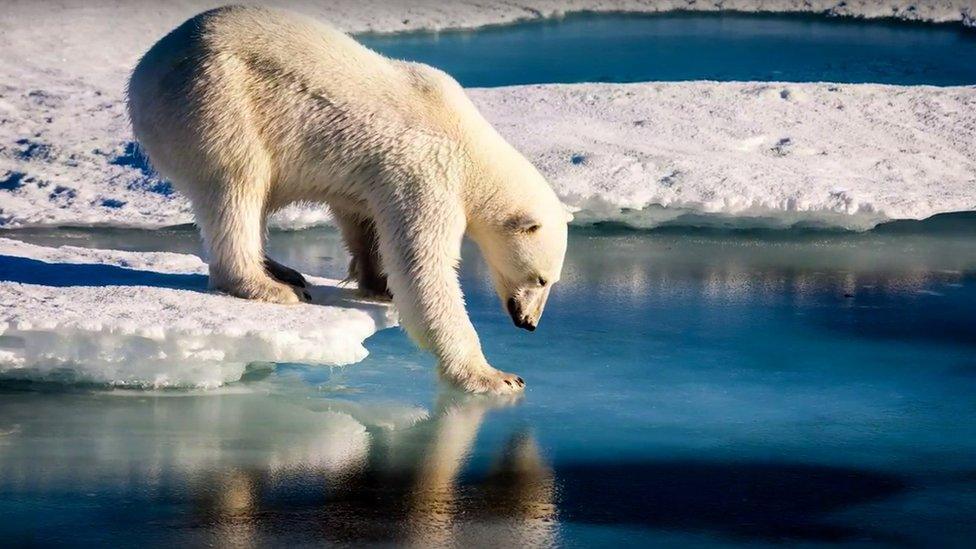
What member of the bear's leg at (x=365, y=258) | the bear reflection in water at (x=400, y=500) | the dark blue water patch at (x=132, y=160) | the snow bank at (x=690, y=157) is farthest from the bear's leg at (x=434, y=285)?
the dark blue water patch at (x=132, y=160)

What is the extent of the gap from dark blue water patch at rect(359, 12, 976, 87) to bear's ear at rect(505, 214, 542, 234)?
672 centimetres

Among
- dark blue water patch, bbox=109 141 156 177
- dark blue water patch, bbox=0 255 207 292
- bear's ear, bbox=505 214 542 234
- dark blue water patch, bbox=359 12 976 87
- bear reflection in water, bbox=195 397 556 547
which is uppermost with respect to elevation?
dark blue water patch, bbox=359 12 976 87

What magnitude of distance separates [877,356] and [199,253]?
352cm

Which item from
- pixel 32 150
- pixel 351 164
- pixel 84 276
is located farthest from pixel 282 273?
pixel 32 150

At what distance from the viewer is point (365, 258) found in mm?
5887

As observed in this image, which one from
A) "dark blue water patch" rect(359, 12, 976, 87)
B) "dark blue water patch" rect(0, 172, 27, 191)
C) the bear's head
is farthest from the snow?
"dark blue water patch" rect(359, 12, 976, 87)

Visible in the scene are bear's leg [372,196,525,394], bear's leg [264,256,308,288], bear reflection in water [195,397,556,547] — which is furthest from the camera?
bear's leg [264,256,308,288]

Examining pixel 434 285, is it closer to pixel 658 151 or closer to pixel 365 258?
pixel 365 258

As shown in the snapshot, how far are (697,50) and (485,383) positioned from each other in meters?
9.41

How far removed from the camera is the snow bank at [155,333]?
4836 mm

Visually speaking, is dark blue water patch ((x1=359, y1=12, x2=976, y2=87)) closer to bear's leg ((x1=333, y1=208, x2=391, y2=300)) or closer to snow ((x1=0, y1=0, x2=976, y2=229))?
snow ((x1=0, y1=0, x2=976, y2=229))

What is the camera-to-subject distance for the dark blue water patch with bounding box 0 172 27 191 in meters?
8.32

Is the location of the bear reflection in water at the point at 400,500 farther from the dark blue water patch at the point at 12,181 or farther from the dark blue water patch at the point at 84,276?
the dark blue water patch at the point at 12,181

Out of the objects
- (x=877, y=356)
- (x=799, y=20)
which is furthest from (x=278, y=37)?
(x=799, y=20)
